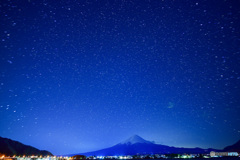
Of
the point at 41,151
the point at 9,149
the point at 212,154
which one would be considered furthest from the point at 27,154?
the point at 212,154

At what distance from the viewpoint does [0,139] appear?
475ft

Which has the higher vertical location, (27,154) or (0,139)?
(0,139)

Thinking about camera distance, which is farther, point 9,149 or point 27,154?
point 27,154

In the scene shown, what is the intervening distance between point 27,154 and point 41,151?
35203 millimetres

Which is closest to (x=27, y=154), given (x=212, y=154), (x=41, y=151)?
(x=41, y=151)

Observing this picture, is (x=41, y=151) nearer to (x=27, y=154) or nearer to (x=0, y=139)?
(x=27, y=154)

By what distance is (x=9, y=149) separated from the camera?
138625 mm

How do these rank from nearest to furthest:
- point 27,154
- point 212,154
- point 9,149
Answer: point 9,149
point 27,154
point 212,154

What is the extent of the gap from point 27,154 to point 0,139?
2587cm

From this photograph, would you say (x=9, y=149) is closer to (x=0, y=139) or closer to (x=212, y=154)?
(x=0, y=139)

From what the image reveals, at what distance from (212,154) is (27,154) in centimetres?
17805

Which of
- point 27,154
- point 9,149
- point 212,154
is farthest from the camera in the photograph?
point 212,154

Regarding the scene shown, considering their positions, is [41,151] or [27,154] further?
[41,151]

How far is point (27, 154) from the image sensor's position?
157125 millimetres
